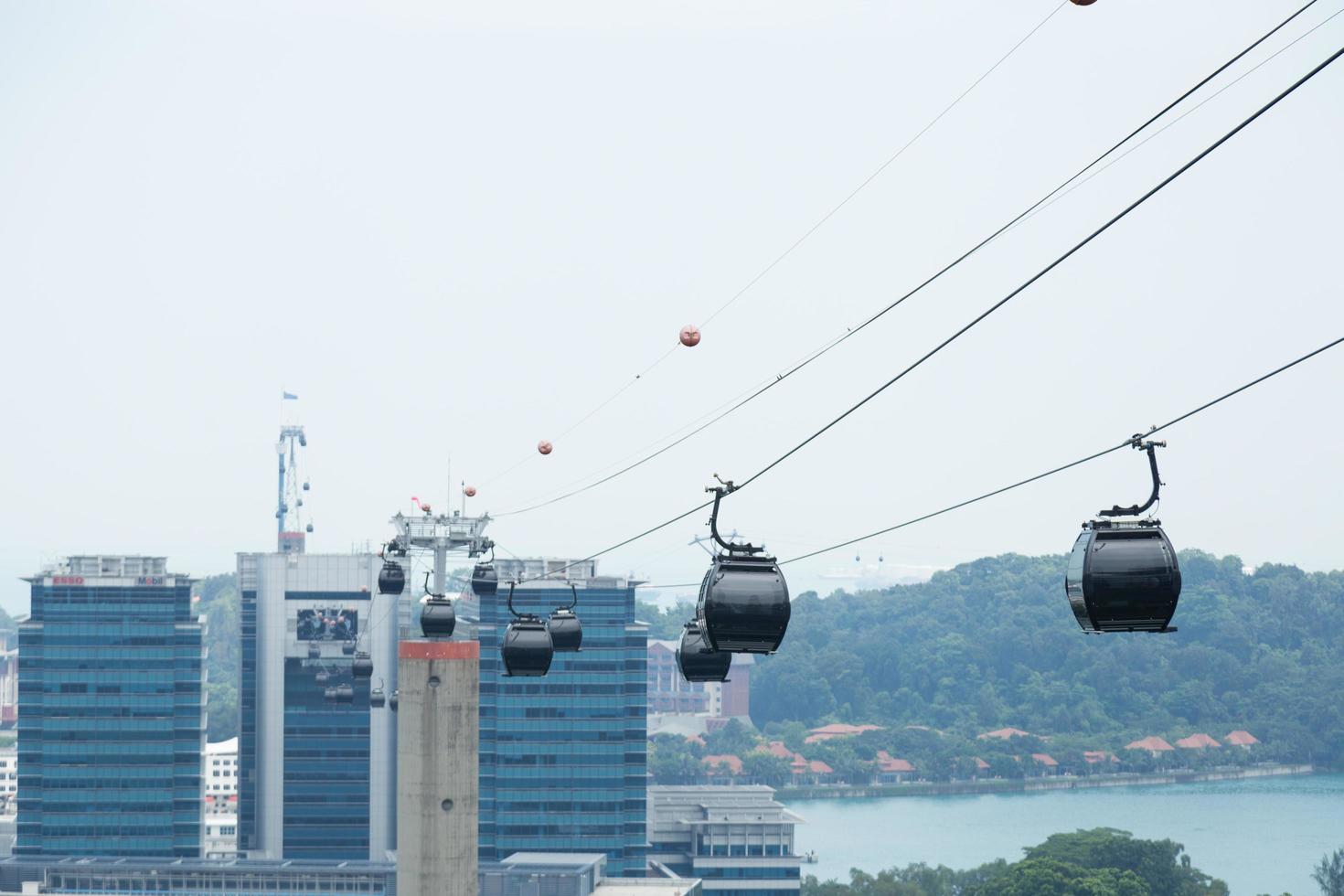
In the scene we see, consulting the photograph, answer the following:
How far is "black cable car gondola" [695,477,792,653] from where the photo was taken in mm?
16500

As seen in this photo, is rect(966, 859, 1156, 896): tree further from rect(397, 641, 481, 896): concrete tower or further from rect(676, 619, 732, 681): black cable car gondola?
rect(676, 619, 732, 681): black cable car gondola

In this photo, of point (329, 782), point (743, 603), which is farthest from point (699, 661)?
point (329, 782)

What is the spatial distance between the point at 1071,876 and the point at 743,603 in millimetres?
100414

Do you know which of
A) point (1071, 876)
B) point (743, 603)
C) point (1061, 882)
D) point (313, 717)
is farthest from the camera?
point (313, 717)

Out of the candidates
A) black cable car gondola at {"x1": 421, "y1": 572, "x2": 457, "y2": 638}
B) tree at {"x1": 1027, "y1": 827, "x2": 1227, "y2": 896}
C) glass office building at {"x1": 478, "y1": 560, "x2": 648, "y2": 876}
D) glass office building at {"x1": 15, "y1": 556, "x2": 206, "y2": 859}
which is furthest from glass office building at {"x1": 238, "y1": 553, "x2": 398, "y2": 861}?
black cable car gondola at {"x1": 421, "y1": 572, "x2": 457, "y2": 638}

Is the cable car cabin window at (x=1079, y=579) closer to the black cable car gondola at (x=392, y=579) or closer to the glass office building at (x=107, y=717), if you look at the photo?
the black cable car gondola at (x=392, y=579)

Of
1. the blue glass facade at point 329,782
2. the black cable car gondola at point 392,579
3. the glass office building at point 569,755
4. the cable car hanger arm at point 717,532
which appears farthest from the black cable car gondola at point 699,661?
the blue glass facade at point 329,782

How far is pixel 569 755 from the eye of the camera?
12538cm

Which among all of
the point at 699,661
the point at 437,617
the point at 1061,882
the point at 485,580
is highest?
the point at 485,580

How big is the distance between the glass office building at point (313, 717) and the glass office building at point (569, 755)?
1620cm

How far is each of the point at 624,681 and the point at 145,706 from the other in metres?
32.8

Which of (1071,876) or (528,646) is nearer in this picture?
(528,646)

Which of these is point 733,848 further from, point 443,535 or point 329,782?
point 443,535

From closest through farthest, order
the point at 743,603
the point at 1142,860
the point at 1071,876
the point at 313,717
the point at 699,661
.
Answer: the point at 743,603, the point at 699,661, the point at 1071,876, the point at 1142,860, the point at 313,717
